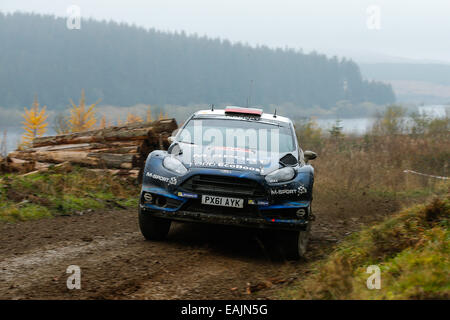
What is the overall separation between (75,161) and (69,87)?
16505 centimetres

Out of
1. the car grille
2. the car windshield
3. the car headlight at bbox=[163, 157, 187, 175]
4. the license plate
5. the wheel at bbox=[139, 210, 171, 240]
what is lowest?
the wheel at bbox=[139, 210, 171, 240]

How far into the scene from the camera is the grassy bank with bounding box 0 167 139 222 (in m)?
9.34

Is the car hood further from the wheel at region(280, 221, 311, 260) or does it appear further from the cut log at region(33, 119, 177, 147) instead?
the cut log at region(33, 119, 177, 147)

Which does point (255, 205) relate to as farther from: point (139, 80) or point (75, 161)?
point (139, 80)

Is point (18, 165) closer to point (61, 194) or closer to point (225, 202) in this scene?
point (61, 194)

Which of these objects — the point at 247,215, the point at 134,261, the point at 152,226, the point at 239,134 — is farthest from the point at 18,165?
the point at 247,215

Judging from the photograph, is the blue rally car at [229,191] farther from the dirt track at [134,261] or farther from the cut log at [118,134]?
the cut log at [118,134]

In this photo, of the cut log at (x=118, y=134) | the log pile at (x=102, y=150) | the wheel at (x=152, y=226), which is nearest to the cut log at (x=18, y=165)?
the log pile at (x=102, y=150)

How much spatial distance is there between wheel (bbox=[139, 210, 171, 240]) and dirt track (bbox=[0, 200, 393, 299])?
127 mm

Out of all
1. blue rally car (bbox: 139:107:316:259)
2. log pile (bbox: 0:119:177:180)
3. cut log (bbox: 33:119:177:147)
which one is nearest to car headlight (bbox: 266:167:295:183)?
blue rally car (bbox: 139:107:316:259)

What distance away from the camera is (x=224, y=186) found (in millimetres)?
6438

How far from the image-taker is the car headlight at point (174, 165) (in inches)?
260

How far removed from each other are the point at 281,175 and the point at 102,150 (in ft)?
24.8

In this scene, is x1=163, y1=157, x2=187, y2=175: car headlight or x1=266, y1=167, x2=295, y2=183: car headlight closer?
x1=266, y1=167, x2=295, y2=183: car headlight
